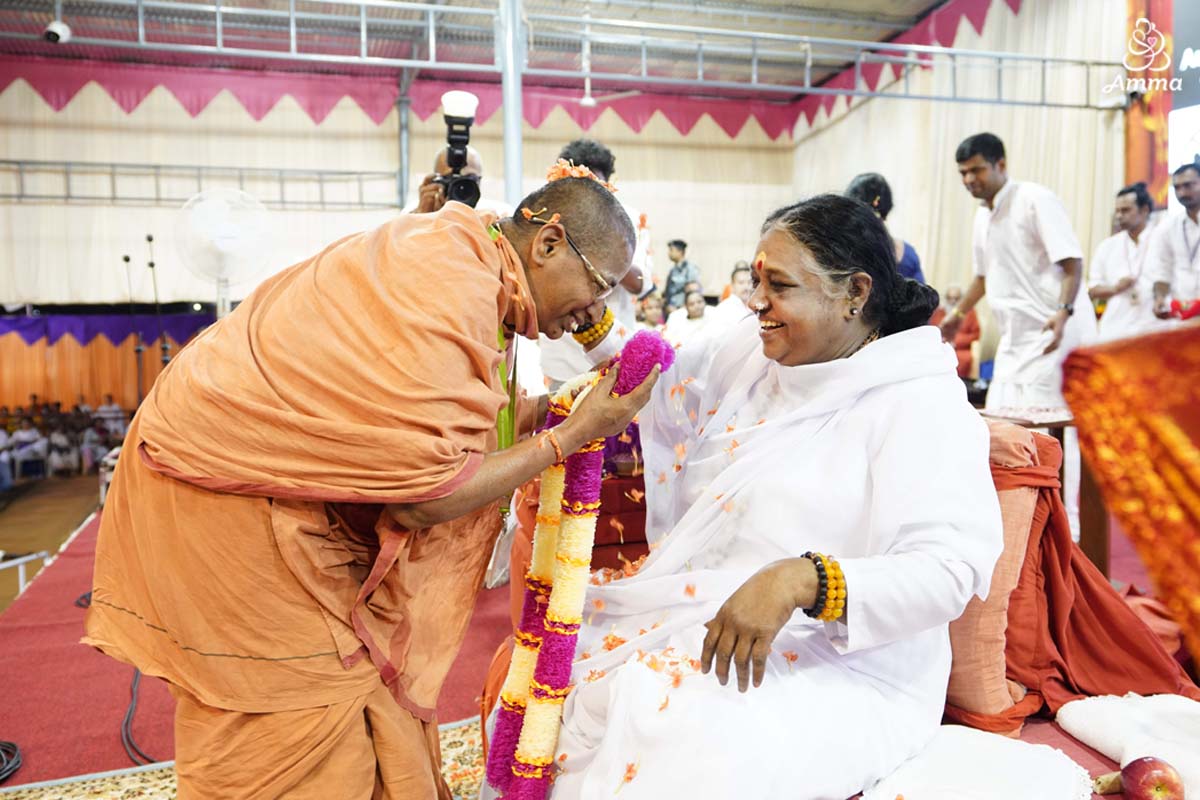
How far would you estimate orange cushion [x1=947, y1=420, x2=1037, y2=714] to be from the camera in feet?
6.70

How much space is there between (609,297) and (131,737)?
8.18 ft

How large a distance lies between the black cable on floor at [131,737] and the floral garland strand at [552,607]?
5.36ft

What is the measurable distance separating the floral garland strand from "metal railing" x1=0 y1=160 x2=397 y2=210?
10.8 meters

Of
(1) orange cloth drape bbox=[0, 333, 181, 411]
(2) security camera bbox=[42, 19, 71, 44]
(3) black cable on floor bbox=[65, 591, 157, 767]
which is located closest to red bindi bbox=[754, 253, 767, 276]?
(3) black cable on floor bbox=[65, 591, 157, 767]

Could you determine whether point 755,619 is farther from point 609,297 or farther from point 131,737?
point 131,737

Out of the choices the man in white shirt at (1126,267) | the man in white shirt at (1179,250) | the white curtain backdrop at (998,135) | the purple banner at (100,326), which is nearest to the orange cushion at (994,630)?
the man in white shirt at (1179,250)

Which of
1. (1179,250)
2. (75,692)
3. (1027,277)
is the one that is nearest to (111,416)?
(75,692)

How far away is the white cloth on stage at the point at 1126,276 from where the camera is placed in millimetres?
6504

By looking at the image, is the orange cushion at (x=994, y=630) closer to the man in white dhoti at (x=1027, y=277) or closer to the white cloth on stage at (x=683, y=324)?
the man in white dhoti at (x=1027, y=277)

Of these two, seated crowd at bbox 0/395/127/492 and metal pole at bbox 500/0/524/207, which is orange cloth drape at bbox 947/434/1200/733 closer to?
metal pole at bbox 500/0/524/207

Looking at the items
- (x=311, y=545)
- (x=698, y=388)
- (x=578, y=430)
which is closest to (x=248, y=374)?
(x=311, y=545)

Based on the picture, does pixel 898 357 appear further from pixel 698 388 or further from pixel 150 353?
pixel 150 353

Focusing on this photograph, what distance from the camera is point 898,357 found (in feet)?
6.08

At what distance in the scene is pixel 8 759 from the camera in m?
2.85
